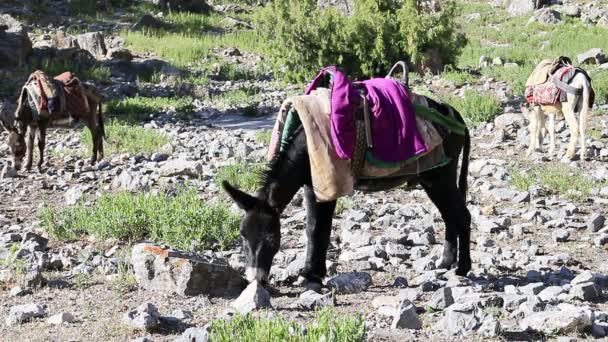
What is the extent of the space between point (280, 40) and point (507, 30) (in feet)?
58.6

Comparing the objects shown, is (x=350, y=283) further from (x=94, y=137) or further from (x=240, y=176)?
(x=94, y=137)

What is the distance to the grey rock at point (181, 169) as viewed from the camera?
990 cm

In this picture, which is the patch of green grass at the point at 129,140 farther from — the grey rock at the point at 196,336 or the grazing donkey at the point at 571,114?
the grey rock at the point at 196,336

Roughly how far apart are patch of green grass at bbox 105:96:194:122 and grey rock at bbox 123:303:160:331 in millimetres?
12112

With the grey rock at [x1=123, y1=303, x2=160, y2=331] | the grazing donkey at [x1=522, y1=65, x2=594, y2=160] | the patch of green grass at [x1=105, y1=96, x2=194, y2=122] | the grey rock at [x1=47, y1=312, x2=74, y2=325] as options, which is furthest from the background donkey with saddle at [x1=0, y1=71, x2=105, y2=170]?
the grey rock at [x1=123, y1=303, x2=160, y2=331]

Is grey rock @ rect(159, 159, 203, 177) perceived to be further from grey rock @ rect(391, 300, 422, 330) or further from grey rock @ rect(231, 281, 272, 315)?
grey rock @ rect(391, 300, 422, 330)

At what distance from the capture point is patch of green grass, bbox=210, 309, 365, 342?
336 cm

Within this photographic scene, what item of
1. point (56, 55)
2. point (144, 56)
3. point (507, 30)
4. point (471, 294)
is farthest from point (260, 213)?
point (507, 30)

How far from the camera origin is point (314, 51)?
1970cm

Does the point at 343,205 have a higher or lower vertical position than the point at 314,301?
lower

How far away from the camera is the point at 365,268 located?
569 centimetres

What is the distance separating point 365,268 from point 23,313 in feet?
8.19

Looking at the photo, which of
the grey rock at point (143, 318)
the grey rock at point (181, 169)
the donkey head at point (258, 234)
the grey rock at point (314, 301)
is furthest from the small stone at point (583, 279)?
the grey rock at point (181, 169)

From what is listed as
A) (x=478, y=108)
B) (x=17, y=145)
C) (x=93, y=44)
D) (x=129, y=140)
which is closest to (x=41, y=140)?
(x=17, y=145)
